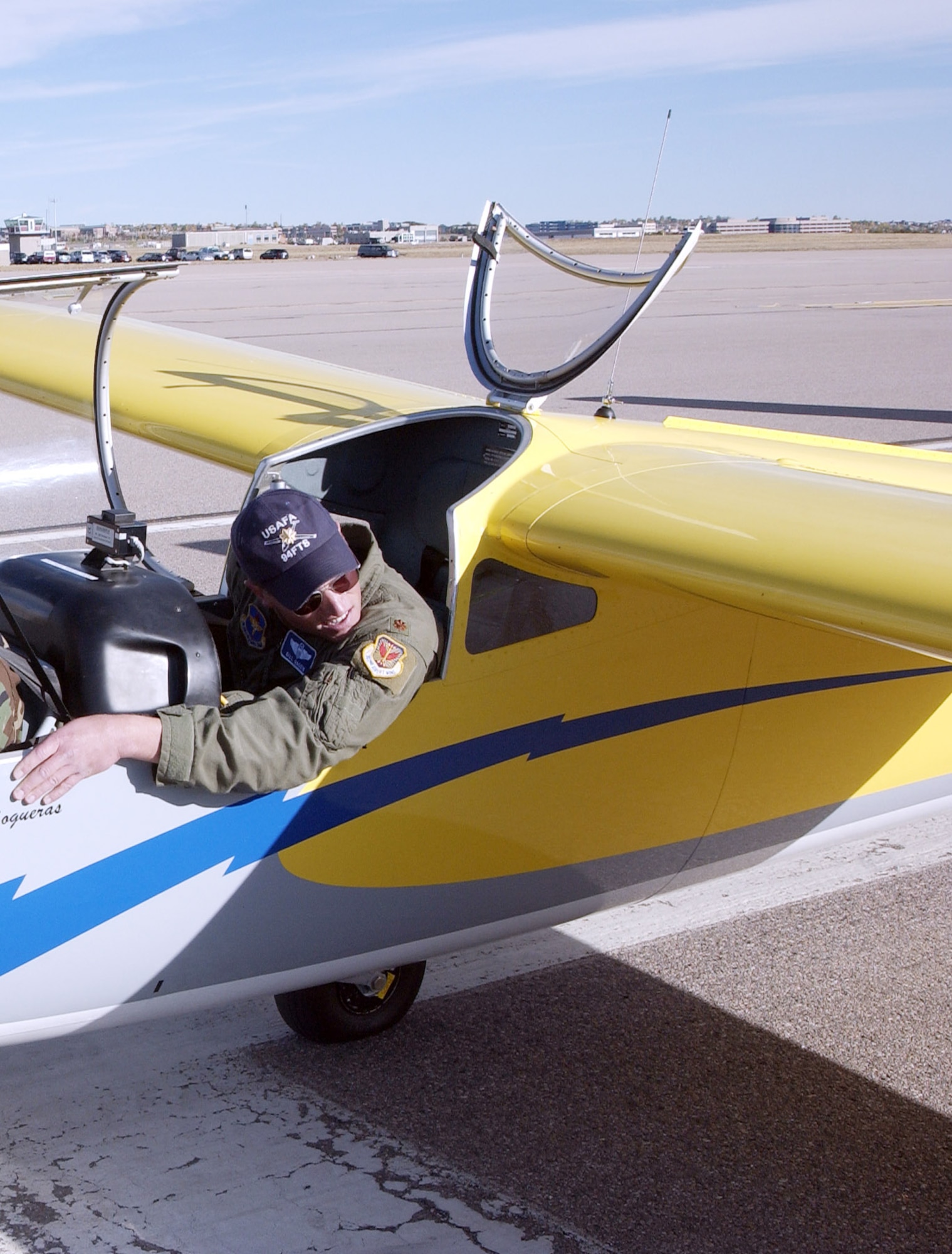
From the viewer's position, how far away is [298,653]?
3227mm

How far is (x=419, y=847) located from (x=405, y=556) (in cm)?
118

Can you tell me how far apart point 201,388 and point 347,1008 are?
3.24 metres

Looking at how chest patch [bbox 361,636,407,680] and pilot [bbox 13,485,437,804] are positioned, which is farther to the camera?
chest patch [bbox 361,636,407,680]

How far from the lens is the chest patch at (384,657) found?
2.94 metres

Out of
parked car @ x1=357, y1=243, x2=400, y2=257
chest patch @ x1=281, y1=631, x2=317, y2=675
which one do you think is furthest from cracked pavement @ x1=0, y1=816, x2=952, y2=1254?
parked car @ x1=357, y1=243, x2=400, y2=257

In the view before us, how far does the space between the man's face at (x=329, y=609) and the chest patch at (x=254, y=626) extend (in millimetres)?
302

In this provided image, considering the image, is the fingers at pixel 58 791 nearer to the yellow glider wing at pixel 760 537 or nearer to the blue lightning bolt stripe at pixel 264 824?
the blue lightning bolt stripe at pixel 264 824

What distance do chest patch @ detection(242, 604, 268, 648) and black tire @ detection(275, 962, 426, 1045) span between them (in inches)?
37.7

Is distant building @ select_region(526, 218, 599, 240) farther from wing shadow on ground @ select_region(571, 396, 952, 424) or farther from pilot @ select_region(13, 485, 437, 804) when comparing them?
wing shadow on ground @ select_region(571, 396, 952, 424)

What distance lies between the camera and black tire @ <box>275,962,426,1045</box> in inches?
144

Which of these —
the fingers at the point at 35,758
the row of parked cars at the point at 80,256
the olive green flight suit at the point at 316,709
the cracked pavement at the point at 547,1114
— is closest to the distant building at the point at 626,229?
the row of parked cars at the point at 80,256

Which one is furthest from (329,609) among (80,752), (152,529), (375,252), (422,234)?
(422,234)

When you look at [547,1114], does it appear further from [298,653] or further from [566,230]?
[566,230]

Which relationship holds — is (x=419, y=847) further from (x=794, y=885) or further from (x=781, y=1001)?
(x=794, y=885)
